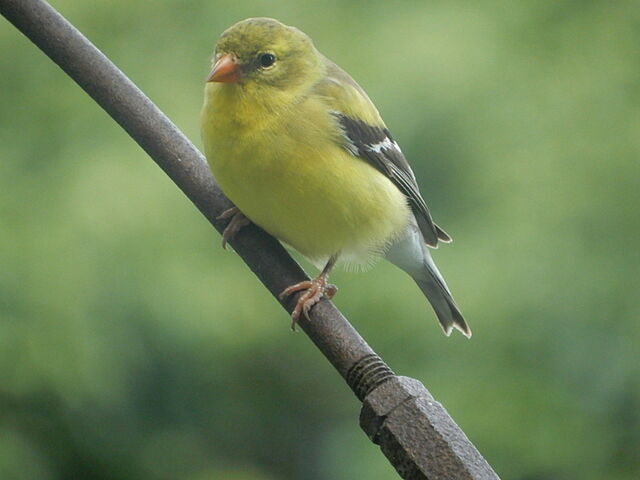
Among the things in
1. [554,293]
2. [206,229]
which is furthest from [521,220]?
[206,229]

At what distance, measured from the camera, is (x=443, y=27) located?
3842mm

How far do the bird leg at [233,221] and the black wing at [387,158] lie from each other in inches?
16.5

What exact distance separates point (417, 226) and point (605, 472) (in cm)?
115

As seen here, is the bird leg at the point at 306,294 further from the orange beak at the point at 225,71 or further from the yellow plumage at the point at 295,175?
the orange beak at the point at 225,71

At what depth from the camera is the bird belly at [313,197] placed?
209cm

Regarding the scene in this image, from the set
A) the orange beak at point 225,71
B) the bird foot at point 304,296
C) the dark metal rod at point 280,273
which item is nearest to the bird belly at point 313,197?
the orange beak at point 225,71

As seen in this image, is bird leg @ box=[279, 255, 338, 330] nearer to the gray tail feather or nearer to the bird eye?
the bird eye

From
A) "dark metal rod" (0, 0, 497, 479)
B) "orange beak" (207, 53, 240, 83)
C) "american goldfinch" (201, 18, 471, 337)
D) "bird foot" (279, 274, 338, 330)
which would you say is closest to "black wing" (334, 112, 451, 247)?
"american goldfinch" (201, 18, 471, 337)

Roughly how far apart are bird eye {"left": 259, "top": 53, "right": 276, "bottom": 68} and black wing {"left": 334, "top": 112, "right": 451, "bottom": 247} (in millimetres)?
224

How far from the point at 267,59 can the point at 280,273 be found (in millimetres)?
859

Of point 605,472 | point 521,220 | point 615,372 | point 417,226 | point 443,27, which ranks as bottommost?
point 605,472

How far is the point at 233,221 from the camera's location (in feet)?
6.48

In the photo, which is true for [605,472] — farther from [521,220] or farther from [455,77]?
[455,77]

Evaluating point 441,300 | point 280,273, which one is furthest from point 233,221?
point 441,300
